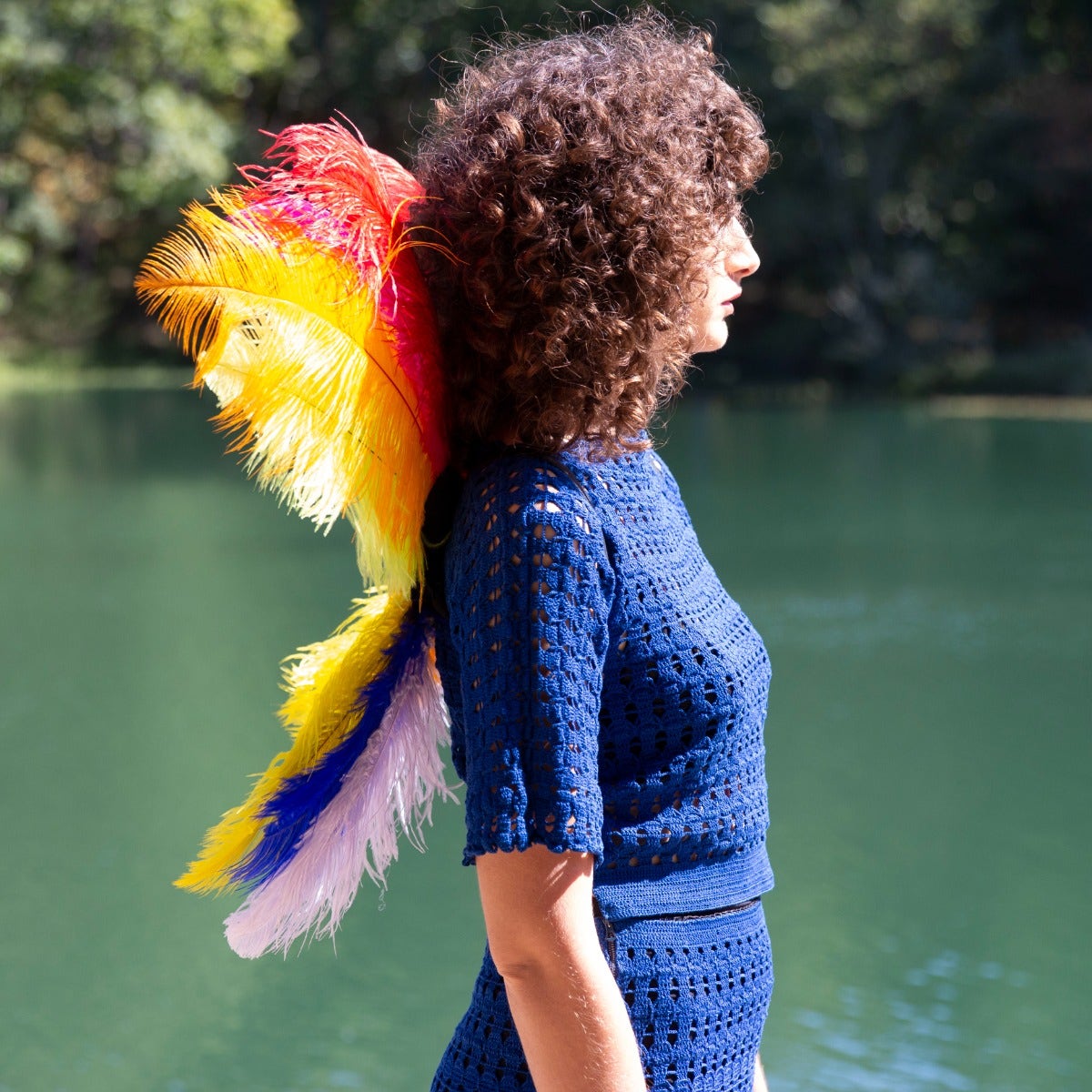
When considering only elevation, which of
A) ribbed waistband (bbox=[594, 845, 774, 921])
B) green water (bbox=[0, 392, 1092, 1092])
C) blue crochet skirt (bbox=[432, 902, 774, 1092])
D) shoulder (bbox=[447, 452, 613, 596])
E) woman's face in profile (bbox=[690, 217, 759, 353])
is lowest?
green water (bbox=[0, 392, 1092, 1092])

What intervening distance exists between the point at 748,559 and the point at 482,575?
856cm

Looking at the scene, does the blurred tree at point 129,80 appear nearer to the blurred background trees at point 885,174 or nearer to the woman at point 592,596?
the blurred background trees at point 885,174

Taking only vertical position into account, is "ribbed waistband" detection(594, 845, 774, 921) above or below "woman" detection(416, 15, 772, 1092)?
below

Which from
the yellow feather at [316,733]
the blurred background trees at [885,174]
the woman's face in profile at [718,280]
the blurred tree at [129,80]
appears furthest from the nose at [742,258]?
the blurred background trees at [885,174]

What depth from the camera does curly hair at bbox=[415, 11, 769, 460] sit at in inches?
45.6

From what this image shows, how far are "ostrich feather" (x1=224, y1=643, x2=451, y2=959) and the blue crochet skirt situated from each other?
0.22 meters

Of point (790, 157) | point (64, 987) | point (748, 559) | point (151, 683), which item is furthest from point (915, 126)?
point (64, 987)

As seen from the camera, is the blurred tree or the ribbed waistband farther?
the blurred tree

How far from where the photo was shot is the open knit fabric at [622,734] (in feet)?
3.66

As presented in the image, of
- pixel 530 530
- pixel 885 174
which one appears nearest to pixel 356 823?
pixel 530 530

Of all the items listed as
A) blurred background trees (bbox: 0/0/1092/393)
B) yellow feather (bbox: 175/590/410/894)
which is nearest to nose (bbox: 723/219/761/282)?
yellow feather (bbox: 175/590/410/894)

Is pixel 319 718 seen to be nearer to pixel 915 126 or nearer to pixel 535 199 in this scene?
pixel 535 199

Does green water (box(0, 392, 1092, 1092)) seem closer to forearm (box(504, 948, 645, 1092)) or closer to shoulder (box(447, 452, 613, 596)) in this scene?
forearm (box(504, 948, 645, 1092))

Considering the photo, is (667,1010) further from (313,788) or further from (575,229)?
(575,229)
